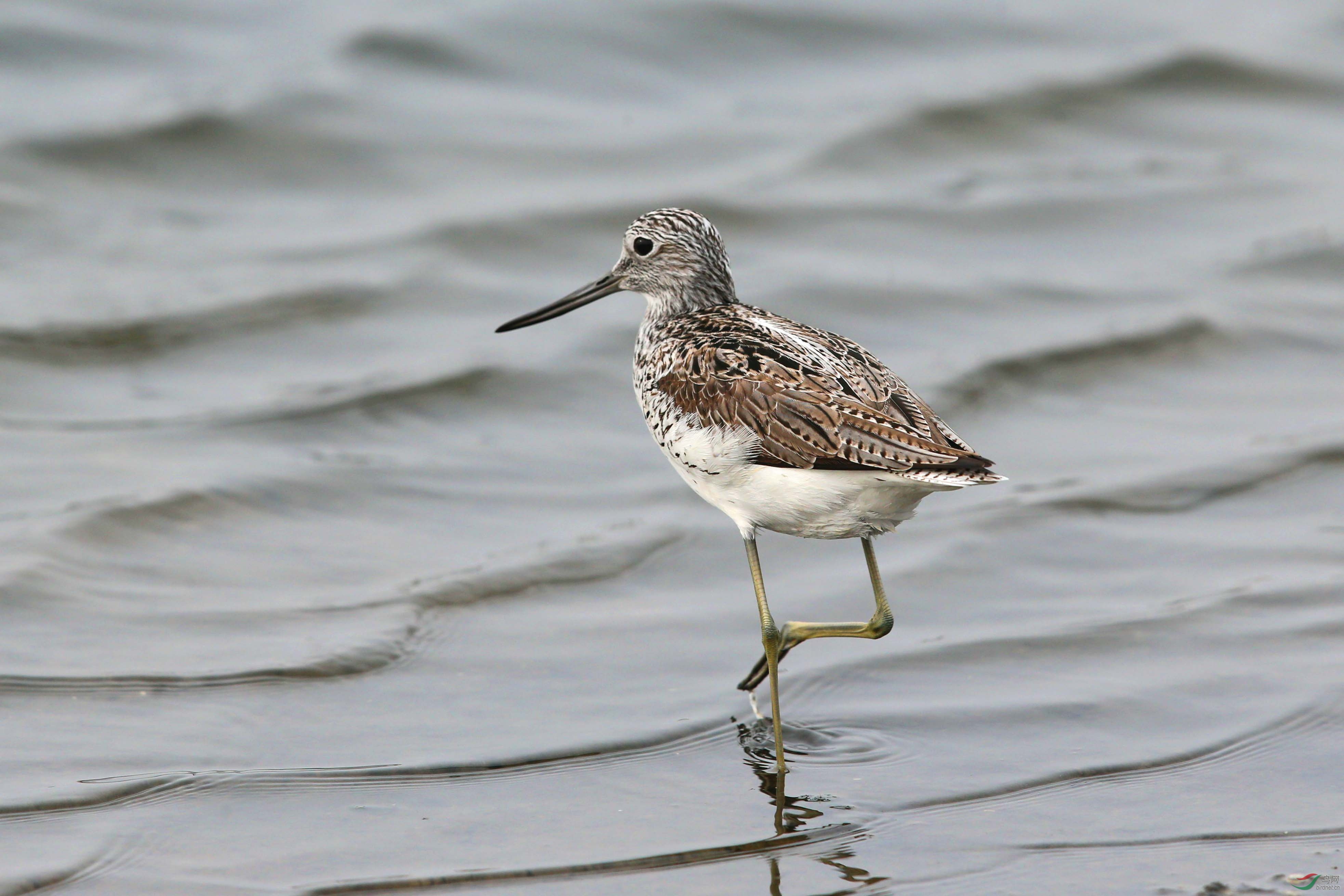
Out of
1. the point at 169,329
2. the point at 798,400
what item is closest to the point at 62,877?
the point at 798,400

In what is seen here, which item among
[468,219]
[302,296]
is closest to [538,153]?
[468,219]

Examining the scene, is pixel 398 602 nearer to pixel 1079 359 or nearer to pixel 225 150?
pixel 1079 359

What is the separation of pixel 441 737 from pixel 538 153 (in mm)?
10053

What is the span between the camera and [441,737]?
6984 millimetres

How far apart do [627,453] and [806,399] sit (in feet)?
13.9

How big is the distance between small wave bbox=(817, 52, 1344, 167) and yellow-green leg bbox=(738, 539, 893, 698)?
9.43 meters

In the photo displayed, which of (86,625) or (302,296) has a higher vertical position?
(302,296)

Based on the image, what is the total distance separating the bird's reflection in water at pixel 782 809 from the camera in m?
5.77

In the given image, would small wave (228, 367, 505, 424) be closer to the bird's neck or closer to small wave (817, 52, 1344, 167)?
the bird's neck

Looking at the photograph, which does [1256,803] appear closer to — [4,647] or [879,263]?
[4,647]

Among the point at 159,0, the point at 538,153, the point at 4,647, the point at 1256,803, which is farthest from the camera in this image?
the point at 159,0

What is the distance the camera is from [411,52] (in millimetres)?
17906

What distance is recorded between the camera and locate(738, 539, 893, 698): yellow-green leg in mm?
7117

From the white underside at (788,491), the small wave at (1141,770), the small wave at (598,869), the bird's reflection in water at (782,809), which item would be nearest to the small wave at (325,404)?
the white underside at (788,491)
